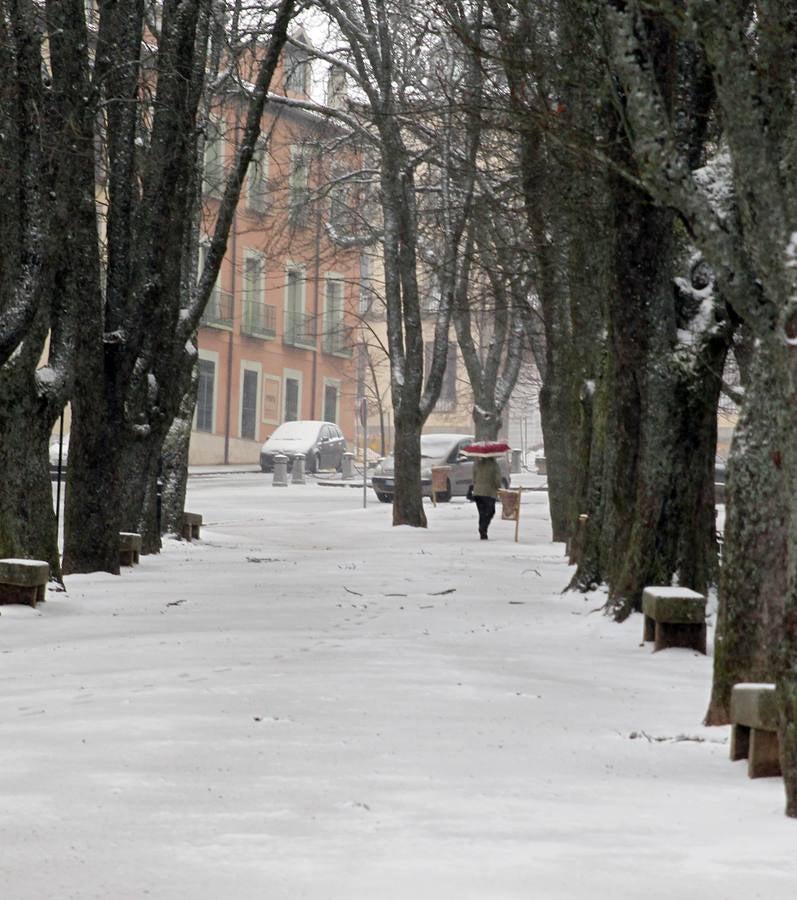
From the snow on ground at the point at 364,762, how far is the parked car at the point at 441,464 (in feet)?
81.6

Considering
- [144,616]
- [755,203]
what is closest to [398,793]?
[755,203]

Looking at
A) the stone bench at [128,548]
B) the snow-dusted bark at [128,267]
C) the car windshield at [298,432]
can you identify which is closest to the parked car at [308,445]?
the car windshield at [298,432]

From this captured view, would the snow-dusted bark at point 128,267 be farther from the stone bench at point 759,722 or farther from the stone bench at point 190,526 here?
the stone bench at point 759,722

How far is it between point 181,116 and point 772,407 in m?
9.60

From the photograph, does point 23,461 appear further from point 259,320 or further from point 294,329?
point 294,329

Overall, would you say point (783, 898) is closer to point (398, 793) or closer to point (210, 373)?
point (398, 793)

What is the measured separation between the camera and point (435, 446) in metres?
40.6

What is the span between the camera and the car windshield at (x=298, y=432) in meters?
50.7

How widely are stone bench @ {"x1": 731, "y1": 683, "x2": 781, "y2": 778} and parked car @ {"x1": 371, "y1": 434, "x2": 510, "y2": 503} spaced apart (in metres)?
31.4

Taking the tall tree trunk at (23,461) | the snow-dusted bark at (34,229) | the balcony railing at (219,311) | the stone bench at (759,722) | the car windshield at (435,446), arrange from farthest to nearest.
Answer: the balcony railing at (219,311) < the car windshield at (435,446) < the tall tree trunk at (23,461) < the snow-dusted bark at (34,229) < the stone bench at (759,722)

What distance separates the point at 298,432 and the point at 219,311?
8.76 meters

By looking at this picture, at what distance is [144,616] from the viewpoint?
12.5 metres

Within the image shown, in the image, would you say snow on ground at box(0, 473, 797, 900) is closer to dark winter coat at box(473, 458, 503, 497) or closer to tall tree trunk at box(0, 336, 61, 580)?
tall tree trunk at box(0, 336, 61, 580)

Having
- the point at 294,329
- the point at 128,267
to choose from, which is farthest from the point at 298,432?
the point at 128,267
